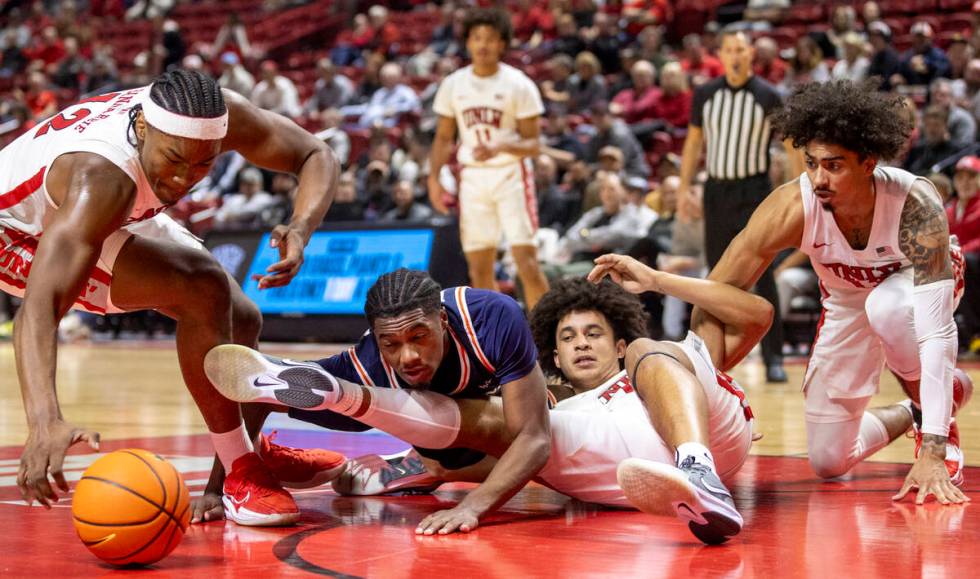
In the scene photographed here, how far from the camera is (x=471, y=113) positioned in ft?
27.9

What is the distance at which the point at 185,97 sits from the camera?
10.3 ft

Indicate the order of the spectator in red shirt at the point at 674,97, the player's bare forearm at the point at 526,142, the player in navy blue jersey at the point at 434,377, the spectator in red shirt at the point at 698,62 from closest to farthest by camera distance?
the player in navy blue jersey at the point at 434,377 → the player's bare forearm at the point at 526,142 → the spectator in red shirt at the point at 674,97 → the spectator in red shirt at the point at 698,62

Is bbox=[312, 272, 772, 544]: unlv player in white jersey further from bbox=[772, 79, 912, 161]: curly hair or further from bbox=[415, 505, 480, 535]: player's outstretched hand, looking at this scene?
bbox=[772, 79, 912, 161]: curly hair

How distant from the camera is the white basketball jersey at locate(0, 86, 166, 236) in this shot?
312cm

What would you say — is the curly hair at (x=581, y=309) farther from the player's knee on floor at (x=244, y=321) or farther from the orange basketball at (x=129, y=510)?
the orange basketball at (x=129, y=510)

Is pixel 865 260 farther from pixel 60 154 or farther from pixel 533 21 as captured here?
pixel 533 21

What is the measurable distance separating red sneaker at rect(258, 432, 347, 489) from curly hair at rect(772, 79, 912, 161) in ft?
5.91

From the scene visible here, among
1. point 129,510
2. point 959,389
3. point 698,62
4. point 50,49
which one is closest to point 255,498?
point 129,510

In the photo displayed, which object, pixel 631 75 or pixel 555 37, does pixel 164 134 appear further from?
pixel 555 37

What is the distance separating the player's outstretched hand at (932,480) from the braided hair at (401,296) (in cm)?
150

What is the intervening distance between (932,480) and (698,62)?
1074 centimetres

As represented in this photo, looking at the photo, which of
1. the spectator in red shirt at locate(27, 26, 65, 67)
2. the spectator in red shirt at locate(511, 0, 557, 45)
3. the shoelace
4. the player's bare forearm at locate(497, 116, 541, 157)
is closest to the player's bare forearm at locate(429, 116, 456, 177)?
the player's bare forearm at locate(497, 116, 541, 157)

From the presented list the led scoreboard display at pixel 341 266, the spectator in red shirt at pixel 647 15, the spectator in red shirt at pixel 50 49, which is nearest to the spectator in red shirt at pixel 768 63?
the spectator in red shirt at pixel 647 15

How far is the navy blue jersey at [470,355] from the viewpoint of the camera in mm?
3529
